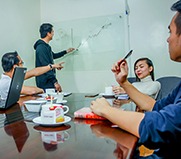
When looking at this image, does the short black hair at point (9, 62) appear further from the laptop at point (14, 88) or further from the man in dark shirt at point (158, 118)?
the man in dark shirt at point (158, 118)

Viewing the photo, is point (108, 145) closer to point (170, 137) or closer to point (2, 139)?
point (170, 137)

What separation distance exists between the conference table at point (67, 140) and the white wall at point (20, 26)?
2399 millimetres

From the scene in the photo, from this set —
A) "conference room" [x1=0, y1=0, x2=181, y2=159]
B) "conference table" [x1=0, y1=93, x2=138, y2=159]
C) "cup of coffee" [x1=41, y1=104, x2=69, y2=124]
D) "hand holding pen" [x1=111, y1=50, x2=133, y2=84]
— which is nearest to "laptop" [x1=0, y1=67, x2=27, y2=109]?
"conference table" [x1=0, y1=93, x2=138, y2=159]

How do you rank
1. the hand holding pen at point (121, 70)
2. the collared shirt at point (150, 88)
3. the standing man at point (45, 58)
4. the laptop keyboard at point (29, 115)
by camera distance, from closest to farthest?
the laptop keyboard at point (29, 115), the hand holding pen at point (121, 70), the collared shirt at point (150, 88), the standing man at point (45, 58)

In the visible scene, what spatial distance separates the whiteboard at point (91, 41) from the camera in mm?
3447

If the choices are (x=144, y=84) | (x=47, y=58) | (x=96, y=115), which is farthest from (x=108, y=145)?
(x=47, y=58)

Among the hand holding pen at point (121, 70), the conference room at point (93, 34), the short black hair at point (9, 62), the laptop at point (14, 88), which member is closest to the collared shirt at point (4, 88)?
the short black hair at point (9, 62)

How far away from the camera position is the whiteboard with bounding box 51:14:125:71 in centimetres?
345

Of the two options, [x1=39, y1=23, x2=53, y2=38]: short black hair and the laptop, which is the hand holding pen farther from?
[x1=39, y1=23, x2=53, y2=38]: short black hair

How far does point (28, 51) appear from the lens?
3684 millimetres

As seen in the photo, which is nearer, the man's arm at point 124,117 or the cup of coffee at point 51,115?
the man's arm at point 124,117

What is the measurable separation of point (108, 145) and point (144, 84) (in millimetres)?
1648

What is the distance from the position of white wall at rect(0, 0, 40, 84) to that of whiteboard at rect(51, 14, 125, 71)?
0.40 metres

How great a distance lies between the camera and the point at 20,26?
3477 millimetres
